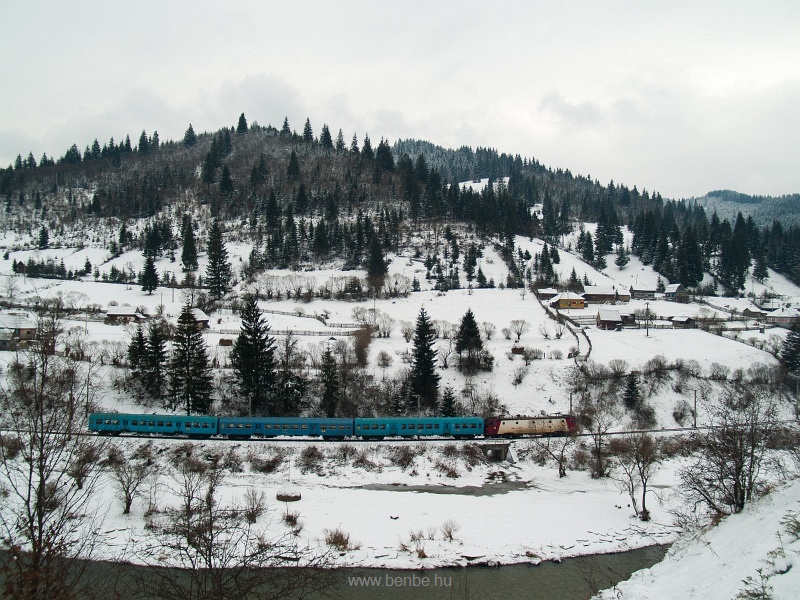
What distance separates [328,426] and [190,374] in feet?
44.7

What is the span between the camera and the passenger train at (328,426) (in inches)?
1392

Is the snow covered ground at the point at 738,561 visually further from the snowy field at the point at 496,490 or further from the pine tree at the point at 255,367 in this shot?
the pine tree at the point at 255,367

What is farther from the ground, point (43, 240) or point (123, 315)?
point (43, 240)

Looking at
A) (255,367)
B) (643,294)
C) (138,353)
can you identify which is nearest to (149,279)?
(138,353)

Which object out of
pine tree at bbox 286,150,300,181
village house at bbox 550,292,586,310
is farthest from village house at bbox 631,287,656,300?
pine tree at bbox 286,150,300,181

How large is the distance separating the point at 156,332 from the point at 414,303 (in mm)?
37656

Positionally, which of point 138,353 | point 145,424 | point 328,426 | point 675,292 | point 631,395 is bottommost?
point 328,426

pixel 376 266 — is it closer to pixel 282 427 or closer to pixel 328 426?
pixel 328 426

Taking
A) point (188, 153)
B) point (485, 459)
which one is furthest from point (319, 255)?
point (188, 153)

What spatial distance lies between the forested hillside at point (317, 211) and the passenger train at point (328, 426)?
47.3 m

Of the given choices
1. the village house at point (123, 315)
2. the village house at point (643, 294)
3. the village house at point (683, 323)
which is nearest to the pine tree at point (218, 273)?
the village house at point (123, 315)

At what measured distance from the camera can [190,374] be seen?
4031 centimetres

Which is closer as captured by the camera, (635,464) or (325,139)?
(635,464)

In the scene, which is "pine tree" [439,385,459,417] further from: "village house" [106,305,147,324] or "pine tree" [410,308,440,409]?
"village house" [106,305,147,324]
